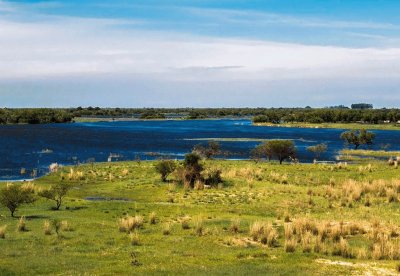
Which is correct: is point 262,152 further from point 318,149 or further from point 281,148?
point 318,149

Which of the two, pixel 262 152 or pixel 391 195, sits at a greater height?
pixel 262 152

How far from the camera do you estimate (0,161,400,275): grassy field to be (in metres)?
20.8

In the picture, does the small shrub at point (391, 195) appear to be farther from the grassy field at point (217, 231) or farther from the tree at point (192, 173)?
the tree at point (192, 173)

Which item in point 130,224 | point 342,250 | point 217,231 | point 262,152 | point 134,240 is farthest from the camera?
point 262,152

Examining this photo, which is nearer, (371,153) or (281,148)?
(281,148)

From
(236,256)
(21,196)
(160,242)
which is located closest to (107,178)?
(21,196)

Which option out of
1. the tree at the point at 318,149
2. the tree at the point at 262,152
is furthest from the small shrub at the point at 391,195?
the tree at the point at 318,149

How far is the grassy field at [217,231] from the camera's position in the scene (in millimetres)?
20797

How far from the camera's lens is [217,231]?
28281 millimetres

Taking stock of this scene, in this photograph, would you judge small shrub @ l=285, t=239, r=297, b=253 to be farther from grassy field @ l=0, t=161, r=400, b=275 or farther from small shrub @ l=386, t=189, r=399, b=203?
small shrub @ l=386, t=189, r=399, b=203

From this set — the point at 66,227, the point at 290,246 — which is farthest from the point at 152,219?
the point at 290,246

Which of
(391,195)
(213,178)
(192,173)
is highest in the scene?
(192,173)

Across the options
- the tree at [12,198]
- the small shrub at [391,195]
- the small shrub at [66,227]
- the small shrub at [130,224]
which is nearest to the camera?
the small shrub at [66,227]

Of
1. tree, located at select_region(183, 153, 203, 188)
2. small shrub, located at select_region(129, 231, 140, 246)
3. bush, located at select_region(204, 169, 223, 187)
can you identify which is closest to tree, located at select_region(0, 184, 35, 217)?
small shrub, located at select_region(129, 231, 140, 246)
